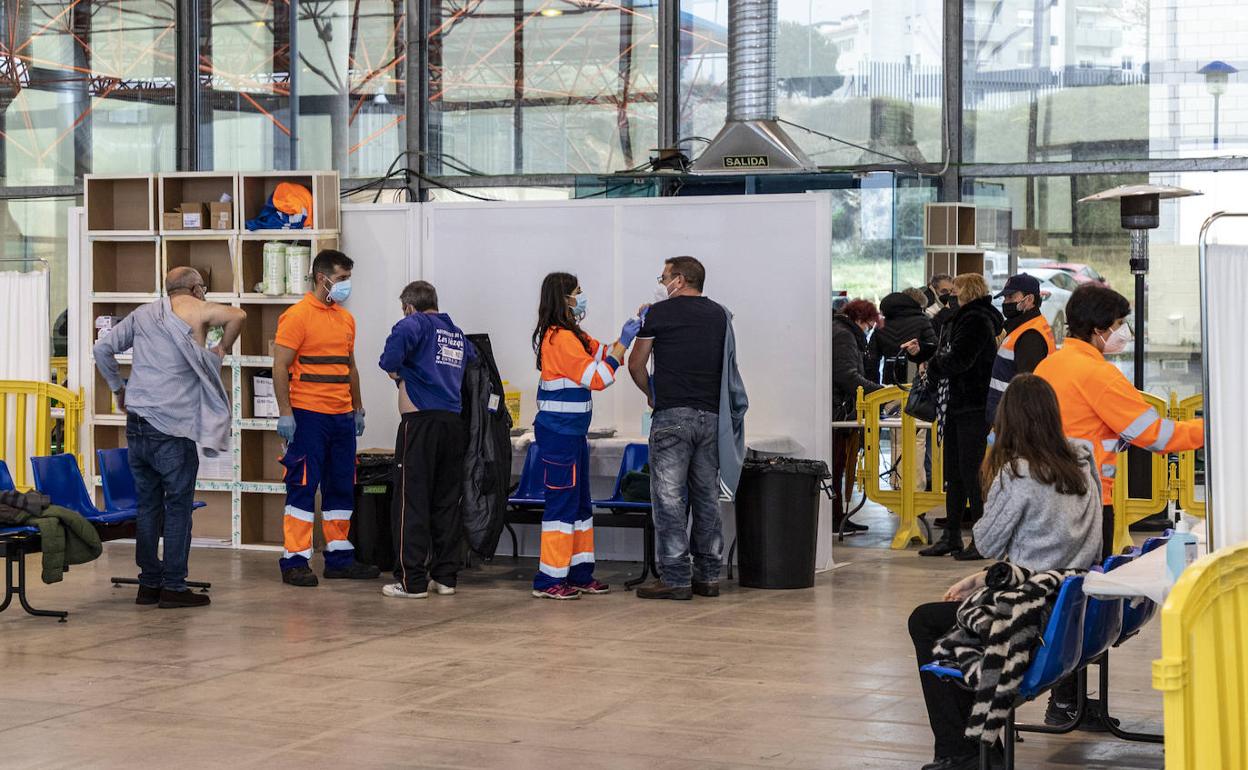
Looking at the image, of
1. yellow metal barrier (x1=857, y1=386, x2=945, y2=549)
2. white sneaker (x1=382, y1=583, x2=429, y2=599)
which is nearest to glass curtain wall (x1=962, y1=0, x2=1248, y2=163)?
yellow metal barrier (x1=857, y1=386, x2=945, y2=549)

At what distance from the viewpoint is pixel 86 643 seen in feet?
22.9

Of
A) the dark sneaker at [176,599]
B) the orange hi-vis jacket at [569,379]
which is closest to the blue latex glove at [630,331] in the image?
the orange hi-vis jacket at [569,379]

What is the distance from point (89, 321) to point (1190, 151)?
8628 mm

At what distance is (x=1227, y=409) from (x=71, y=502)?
5573 mm

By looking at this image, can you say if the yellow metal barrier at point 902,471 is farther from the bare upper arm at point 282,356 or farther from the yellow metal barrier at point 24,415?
the yellow metal barrier at point 24,415

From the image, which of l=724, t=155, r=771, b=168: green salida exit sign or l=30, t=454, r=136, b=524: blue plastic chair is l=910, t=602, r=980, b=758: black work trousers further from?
l=724, t=155, r=771, b=168: green salida exit sign

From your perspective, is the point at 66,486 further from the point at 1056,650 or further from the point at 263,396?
the point at 1056,650

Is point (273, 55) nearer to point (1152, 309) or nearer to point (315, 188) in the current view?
point (315, 188)

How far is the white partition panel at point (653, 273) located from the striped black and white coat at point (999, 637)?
179 inches

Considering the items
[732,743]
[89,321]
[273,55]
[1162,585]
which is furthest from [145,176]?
[1162,585]

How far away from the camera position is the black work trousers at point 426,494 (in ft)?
26.2

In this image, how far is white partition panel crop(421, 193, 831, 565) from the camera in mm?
9047

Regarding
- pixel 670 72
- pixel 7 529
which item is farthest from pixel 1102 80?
pixel 7 529

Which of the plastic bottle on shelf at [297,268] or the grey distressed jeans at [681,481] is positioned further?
the plastic bottle on shelf at [297,268]
